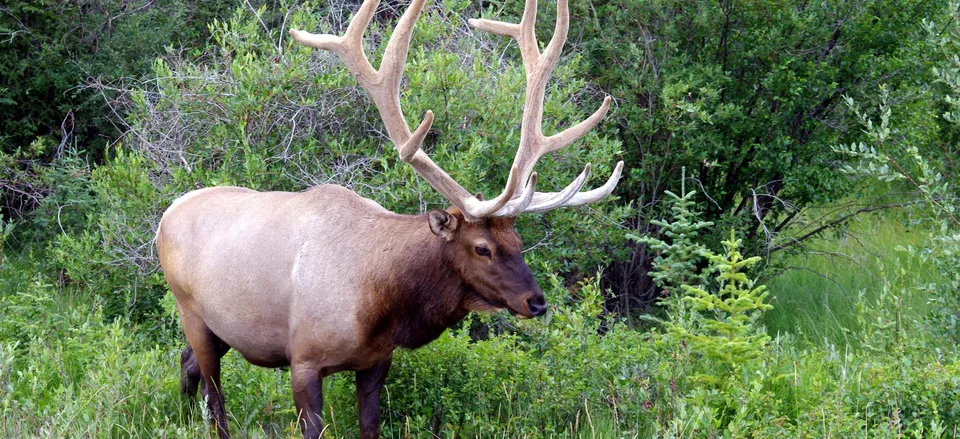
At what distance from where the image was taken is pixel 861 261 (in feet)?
34.7

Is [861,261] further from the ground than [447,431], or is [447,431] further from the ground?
[447,431]

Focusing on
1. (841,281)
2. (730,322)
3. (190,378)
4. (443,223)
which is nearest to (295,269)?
(443,223)

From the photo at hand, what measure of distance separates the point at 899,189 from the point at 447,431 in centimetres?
864

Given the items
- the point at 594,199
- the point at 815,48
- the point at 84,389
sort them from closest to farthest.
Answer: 1. the point at 594,199
2. the point at 84,389
3. the point at 815,48

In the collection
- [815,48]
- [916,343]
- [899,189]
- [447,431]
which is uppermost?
[815,48]

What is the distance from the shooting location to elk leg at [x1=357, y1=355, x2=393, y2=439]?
5.50 metres

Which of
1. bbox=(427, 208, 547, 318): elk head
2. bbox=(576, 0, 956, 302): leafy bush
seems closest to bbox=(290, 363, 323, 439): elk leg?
bbox=(427, 208, 547, 318): elk head

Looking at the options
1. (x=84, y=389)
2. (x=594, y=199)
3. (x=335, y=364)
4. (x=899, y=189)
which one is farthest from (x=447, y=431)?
(x=899, y=189)

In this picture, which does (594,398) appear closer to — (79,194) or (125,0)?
(79,194)

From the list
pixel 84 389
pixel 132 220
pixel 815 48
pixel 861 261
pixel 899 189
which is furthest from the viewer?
pixel 899 189

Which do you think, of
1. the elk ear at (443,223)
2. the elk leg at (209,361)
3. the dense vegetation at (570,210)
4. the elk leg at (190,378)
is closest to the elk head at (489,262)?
the elk ear at (443,223)

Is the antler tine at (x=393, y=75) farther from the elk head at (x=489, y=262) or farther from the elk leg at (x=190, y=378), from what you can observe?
the elk leg at (x=190, y=378)

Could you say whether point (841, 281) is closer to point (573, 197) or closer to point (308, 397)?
point (573, 197)

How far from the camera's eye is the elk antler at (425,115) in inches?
204
